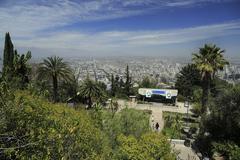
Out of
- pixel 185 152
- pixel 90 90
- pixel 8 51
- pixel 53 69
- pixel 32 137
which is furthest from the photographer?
pixel 90 90

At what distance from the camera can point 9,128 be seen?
7.88 m

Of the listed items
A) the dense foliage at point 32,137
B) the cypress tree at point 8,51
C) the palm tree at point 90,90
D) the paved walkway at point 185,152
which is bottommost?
the paved walkway at point 185,152

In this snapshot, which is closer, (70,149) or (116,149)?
(70,149)

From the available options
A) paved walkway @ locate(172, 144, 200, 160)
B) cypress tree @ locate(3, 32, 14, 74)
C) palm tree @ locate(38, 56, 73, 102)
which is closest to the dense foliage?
paved walkway @ locate(172, 144, 200, 160)

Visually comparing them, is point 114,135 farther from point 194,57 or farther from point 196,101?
point 196,101

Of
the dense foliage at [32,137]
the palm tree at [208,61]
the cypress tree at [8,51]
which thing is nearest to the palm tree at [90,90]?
the cypress tree at [8,51]

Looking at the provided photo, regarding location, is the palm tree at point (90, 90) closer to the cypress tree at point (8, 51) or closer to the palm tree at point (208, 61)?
the cypress tree at point (8, 51)

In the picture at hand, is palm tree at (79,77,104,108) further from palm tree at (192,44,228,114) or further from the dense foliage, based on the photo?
the dense foliage

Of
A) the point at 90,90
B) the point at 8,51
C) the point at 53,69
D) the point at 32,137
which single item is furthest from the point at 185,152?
the point at 8,51

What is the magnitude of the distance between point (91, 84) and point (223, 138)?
66.6 feet

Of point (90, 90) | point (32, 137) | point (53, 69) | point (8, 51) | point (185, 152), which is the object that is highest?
point (8, 51)

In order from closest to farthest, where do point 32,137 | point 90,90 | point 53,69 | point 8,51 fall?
point 32,137
point 8,51
point 53,69
point 90,90

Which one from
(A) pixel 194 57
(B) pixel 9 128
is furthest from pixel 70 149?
(A) pixel 194 57

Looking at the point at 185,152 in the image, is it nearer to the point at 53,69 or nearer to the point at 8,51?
the point at 53,69
